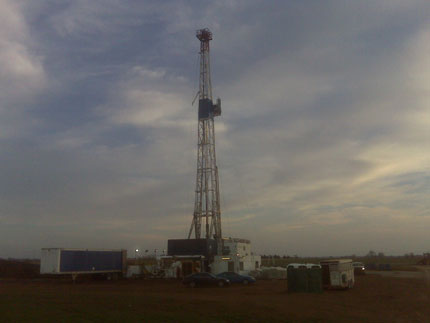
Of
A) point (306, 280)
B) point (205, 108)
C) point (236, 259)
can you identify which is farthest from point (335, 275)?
point (205, 108)

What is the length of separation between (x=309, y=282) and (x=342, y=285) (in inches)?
135

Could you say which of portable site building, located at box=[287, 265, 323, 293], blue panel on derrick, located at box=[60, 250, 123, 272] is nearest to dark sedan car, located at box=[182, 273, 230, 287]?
portable site building, located at box=[287, 265, 323, 293]

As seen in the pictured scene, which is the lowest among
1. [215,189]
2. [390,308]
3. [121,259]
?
[390,308]

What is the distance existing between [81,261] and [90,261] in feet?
4.74

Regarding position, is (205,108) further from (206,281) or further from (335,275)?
(335,275)

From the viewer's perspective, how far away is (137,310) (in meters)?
18.1

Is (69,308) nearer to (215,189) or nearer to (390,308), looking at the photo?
(390,308)

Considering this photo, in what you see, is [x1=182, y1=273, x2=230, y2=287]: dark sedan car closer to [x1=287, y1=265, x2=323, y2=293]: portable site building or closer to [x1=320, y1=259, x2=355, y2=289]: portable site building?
[x1=287, y1=265, x2=323, y2=293]: portable site building

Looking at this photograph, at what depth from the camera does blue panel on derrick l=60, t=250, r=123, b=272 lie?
37.7 m

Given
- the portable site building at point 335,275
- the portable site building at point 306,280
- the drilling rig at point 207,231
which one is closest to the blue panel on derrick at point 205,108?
the drilling rig at point 207,231

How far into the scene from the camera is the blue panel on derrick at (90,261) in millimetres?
37656

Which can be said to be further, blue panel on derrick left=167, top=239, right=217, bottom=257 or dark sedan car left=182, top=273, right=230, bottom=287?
blue panel on derrick left=167, top=239, right=217, bottom=257

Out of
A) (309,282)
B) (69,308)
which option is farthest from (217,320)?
(309,282)

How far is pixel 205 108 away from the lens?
2087 inches
